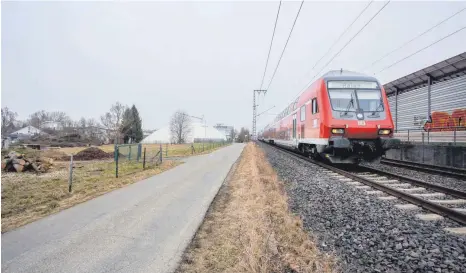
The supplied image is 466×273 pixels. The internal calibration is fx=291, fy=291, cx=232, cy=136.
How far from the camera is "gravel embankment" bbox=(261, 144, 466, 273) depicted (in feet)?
9.70

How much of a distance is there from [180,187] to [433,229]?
6.71 m

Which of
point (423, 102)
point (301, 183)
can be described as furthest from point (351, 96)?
point (423, 102)

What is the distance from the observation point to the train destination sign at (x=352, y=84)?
408 inches

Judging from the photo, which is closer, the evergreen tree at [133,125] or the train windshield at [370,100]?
the train windshield at [370,100]

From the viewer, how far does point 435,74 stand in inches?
750

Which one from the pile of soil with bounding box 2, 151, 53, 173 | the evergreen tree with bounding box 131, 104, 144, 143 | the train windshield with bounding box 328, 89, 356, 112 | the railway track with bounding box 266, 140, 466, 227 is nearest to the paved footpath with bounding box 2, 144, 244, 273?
the railway track with bounding box 266, 140, 466, 227

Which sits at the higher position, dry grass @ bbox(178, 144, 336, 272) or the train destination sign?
the train destination sign

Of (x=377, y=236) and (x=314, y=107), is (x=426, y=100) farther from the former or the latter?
(x=377, y=236)

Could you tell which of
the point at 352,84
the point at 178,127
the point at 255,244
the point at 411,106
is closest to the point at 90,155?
the point at 352,84

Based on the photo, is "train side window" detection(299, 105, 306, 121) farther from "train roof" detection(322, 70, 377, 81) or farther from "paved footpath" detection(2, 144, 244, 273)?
"paved footpath" detection(2, 144, 244, 273)

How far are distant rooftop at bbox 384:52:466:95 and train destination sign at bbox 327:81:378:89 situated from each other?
375 inches

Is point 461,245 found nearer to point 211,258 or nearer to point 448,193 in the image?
point 211,258

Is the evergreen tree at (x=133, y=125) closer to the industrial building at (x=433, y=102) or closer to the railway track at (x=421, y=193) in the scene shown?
the industrial building at (x=433, y=102)

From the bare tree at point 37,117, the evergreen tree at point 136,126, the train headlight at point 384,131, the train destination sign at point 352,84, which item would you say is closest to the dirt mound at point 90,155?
the train destination sign at point 352,84
